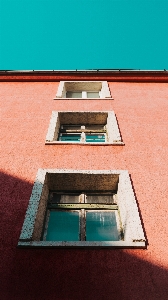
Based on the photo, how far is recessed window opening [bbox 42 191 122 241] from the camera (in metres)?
5.54

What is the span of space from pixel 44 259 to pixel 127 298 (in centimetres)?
145

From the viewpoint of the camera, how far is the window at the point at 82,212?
506 centimetres

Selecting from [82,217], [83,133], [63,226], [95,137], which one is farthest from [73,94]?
[63,226]

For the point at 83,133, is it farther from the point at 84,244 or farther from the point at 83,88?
the point at 84,244

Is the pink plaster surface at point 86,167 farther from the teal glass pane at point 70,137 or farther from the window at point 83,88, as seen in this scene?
the window at point 83,88

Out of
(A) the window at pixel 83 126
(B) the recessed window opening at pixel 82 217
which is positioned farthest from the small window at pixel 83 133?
(B) the recessed window opening at pixel 82 217

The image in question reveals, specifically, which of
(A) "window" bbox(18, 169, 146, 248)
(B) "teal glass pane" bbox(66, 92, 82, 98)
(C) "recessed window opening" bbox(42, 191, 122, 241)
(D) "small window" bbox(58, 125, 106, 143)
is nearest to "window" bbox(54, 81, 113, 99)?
(B) "teal glass pane" bbox(66, 92, 82, 98)

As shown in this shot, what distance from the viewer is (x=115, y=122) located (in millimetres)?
8953

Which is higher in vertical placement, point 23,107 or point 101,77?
point 101,77

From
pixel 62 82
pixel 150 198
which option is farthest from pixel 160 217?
pixel 62 82

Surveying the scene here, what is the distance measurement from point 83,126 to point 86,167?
3.20 m

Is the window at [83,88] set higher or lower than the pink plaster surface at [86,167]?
higher

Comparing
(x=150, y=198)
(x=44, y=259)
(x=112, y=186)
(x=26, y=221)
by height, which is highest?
(x=112, y=186)

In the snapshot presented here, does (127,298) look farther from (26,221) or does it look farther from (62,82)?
(62,82)
